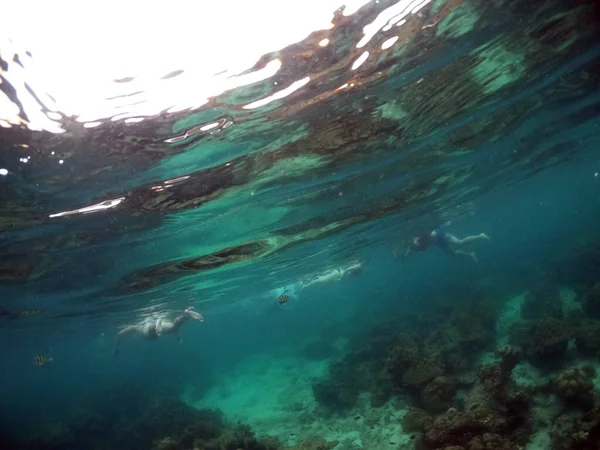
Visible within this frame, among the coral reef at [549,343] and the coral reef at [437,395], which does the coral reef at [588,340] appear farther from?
the coral reef at [437,395]

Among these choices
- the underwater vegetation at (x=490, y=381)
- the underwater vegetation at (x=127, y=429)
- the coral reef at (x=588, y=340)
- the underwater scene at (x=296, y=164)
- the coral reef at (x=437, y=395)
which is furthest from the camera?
the underwater vegetation at (x=127, y=429)

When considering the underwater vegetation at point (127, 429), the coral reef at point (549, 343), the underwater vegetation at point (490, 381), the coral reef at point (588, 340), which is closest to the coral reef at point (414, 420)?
the underwater vegetation at point (490, 381)

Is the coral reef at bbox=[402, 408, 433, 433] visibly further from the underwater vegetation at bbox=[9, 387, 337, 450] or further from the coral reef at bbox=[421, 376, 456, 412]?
the underwater vegetation at bbox=[9, 387, 337, 450]

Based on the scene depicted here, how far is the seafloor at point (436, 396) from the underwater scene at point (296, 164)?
0.09 meters

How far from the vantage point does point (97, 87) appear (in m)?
6.96

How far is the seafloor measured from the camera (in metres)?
9.27

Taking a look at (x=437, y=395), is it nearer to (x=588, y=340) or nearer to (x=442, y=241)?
(x=588, y=340)

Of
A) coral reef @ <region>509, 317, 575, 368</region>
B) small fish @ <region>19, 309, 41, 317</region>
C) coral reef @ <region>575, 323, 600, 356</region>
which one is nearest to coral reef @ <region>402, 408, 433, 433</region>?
A: coral reef @ <region>509, 317, 575, 368</region>

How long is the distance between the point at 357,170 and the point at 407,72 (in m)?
6.03

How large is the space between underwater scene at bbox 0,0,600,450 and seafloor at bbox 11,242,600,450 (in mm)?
94

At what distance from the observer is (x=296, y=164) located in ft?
42.4

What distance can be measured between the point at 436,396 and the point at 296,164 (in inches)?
346

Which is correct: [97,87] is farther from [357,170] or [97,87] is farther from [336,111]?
[357,170]

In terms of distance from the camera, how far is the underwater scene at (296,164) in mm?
6875
